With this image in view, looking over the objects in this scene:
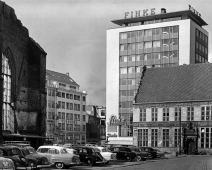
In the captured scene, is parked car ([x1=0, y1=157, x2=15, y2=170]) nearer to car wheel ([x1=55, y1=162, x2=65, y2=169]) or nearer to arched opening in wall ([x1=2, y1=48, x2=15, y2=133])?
car wheel ([x1=55, y1=162, x2=65, y2=169])

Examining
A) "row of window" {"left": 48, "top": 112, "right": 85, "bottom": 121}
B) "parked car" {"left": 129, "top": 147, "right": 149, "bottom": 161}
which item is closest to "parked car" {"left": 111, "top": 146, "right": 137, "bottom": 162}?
"parked car" {"left": 129, "top": 147, "right": 149, "bottom": 161}

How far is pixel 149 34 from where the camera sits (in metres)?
115

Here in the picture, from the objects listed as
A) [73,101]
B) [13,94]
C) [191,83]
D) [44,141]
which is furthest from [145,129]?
[73,101]

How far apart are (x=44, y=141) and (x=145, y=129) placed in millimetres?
25100

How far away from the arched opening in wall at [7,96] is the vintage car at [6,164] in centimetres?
4409

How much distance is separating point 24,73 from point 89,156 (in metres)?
35.2

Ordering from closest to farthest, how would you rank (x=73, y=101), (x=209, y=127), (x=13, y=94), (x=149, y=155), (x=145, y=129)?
(x=149, y=155) < (x=13, y=94) < (x=209, y=127) < (x=145, y=129) < (x=73, y=101)

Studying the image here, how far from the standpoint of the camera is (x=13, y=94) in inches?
2881

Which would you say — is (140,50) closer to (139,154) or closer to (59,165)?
(139,154)

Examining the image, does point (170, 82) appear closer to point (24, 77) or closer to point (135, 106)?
point (135, 106)

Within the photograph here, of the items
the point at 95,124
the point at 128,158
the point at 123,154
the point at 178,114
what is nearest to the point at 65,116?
the point at 95,124

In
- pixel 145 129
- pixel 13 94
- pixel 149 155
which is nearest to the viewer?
pixel 149 155

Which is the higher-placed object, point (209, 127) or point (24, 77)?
point (24, 77)

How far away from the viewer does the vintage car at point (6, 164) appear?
27.6 m
